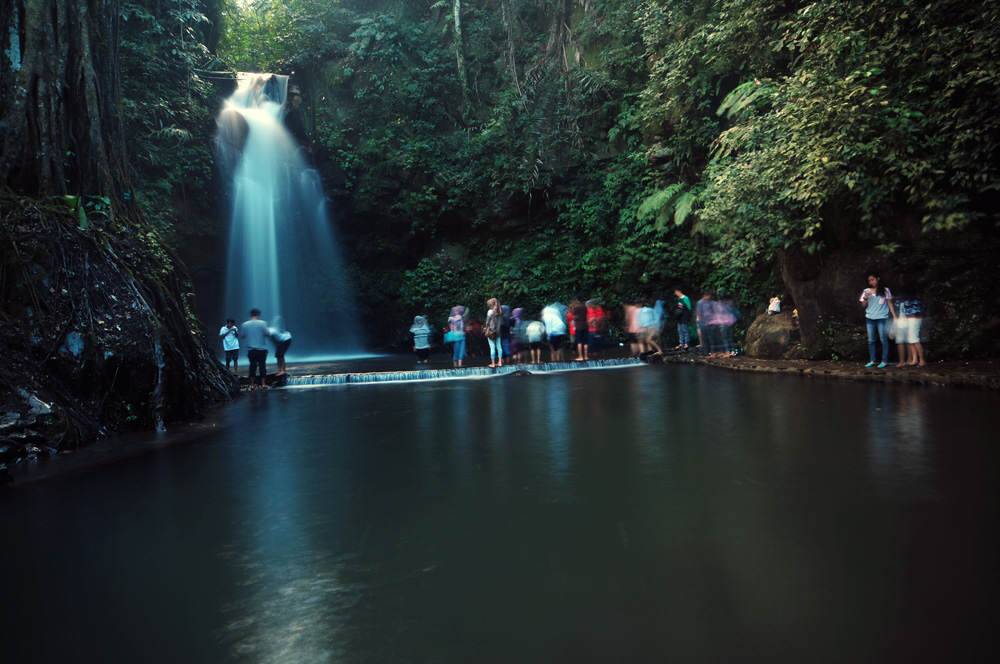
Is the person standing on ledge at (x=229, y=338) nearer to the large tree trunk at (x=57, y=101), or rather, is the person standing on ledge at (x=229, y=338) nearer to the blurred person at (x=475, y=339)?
the large tree trunk at (x=57, y=101)

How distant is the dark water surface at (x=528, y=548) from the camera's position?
9.11 feet

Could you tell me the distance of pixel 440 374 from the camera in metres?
15.8

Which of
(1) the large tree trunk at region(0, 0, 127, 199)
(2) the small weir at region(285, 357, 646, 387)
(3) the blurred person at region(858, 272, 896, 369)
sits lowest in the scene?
(2) the small weir at region(285, 357, 646, 387)

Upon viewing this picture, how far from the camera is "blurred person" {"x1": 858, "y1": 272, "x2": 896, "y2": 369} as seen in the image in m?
12.2

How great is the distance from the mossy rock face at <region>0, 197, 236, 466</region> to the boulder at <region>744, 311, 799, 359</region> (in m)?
12.8

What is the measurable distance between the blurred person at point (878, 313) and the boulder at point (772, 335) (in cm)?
357

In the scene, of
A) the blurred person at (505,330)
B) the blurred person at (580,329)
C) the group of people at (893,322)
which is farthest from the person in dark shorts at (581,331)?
the group of people at (893,322)

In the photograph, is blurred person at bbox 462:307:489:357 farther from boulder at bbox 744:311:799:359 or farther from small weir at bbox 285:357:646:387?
boulder at bbox 744:311:799:359

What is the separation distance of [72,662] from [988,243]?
1461 cm

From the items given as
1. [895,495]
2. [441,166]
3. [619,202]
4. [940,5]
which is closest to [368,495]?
[895,495]

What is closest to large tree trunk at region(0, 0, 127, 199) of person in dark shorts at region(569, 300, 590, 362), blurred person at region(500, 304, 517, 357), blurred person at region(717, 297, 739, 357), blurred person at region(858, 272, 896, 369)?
blurred person at region(500, 304, 517, 357)

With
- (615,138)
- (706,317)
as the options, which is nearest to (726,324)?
(706,317)

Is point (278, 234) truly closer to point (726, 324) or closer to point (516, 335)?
point (516, 335)

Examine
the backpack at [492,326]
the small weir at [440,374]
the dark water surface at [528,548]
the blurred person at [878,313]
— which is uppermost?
the backpack at [492,326]
